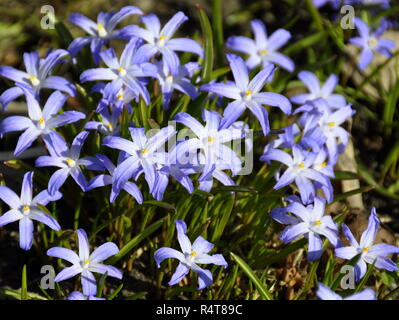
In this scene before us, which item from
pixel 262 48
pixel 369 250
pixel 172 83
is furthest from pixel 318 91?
pixel 369 250

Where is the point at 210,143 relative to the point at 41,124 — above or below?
below

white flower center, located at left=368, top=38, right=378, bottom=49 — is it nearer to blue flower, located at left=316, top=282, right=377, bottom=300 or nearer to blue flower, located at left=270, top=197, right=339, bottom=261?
blue flower, located at left=270, top=197, right=339, bottom=261

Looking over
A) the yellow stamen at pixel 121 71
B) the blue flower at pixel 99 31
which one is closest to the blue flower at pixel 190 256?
the yellow stamen at pixel 121 71

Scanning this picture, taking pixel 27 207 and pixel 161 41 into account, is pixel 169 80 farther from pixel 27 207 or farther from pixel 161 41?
pixel 27 207

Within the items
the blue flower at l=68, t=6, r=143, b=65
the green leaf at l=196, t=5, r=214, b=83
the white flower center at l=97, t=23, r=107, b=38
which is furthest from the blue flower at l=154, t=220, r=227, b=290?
the white flower center at l=97, t=23, r=107, b=38
